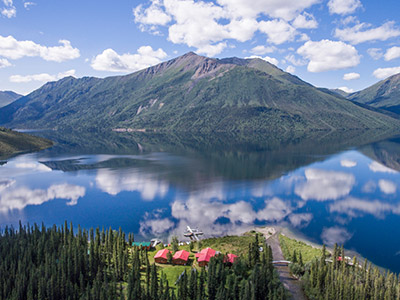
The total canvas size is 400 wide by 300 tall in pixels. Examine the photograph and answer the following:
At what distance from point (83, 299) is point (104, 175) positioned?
369ft

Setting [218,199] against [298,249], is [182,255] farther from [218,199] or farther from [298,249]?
[218,199]

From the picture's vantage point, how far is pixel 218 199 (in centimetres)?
11069

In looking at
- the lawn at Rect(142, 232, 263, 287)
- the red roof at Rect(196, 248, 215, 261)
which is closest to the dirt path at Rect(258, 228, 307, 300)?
A: the lawn at Rect(142, 232, 263, 287)

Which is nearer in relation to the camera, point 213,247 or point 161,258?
point 161,258

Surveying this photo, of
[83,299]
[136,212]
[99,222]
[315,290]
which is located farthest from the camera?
[136,212]

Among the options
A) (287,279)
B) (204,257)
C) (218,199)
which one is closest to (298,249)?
(287,279)

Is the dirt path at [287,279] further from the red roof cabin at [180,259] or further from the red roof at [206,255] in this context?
→ the red roof cabin at [180,259]

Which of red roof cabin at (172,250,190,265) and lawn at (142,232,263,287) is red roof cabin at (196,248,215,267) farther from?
red roof cabin at (172,250,190,265)

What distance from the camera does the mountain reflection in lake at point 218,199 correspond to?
279 feet

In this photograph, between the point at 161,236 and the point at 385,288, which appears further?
the point at 161,236

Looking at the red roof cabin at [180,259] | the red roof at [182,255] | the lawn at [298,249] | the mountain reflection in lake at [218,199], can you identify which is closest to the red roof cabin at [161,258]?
the red roof cabin at [180,259]

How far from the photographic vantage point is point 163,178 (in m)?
144

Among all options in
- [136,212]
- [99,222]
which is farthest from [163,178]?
→ [99,222]

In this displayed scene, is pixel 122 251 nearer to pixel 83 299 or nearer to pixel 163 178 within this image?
pixel 83 299
